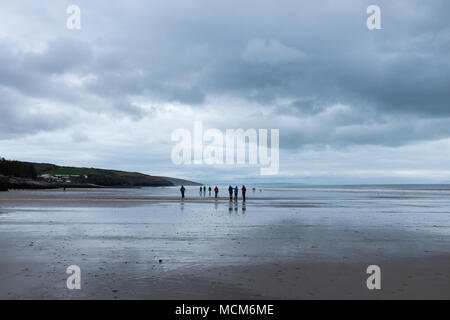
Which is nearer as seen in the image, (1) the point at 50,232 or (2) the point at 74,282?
(2) the point at 74,282

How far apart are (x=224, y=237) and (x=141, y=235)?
12.5 feet

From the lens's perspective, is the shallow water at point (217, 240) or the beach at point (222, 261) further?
the shallow water at point (217, 240)

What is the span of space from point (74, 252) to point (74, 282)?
3.84 metres

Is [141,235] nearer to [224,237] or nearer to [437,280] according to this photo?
[224,237]

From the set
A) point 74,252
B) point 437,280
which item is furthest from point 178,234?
point 437,280

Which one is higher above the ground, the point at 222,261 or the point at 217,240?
the point at 222,261

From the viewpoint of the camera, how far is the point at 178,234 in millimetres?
16188

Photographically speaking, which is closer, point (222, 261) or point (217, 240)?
point (222, 261)

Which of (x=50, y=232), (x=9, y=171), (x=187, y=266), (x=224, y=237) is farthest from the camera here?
(x=9, y=171)

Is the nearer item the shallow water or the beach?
the beach

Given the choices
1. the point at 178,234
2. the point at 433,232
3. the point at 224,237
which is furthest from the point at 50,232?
the point at 433,232
